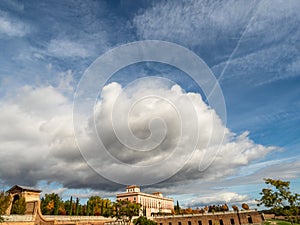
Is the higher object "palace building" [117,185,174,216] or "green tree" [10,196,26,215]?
"palace building" [117,185,174,216]

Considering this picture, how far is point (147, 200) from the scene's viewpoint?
110 m

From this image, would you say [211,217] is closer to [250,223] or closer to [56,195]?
[250,223]

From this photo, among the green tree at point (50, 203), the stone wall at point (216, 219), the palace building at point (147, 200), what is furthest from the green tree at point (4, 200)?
the palace building at point (147, 200)

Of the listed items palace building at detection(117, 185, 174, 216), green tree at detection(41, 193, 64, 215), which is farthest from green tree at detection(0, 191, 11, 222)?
palace building at detection(117, 185, 174, 216)

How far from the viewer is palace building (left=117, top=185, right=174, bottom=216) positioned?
101125mm

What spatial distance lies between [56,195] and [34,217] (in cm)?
3365

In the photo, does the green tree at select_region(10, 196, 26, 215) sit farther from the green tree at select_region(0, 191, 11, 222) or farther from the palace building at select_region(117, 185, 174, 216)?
the palace building at select_region(117, 185, 174, 216)

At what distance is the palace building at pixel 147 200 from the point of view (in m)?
101

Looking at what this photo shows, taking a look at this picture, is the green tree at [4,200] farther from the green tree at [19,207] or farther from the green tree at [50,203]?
the green tree at [50,203]

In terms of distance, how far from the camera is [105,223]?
53844mm

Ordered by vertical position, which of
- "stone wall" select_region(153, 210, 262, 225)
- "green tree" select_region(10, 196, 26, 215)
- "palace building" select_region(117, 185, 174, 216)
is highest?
"palace building" select_region(117, 185, 174, 216)

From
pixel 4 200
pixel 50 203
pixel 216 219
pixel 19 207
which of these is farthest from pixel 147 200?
pixel 4 200

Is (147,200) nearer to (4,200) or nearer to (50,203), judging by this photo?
(50,203)

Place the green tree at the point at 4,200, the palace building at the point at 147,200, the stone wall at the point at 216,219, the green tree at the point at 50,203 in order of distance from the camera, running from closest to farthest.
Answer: the green tree at the point at 4,200 → the stone wall at the point at 216,219 → the green tree at the point at 50,203 → the palace building at the point at 147,200
